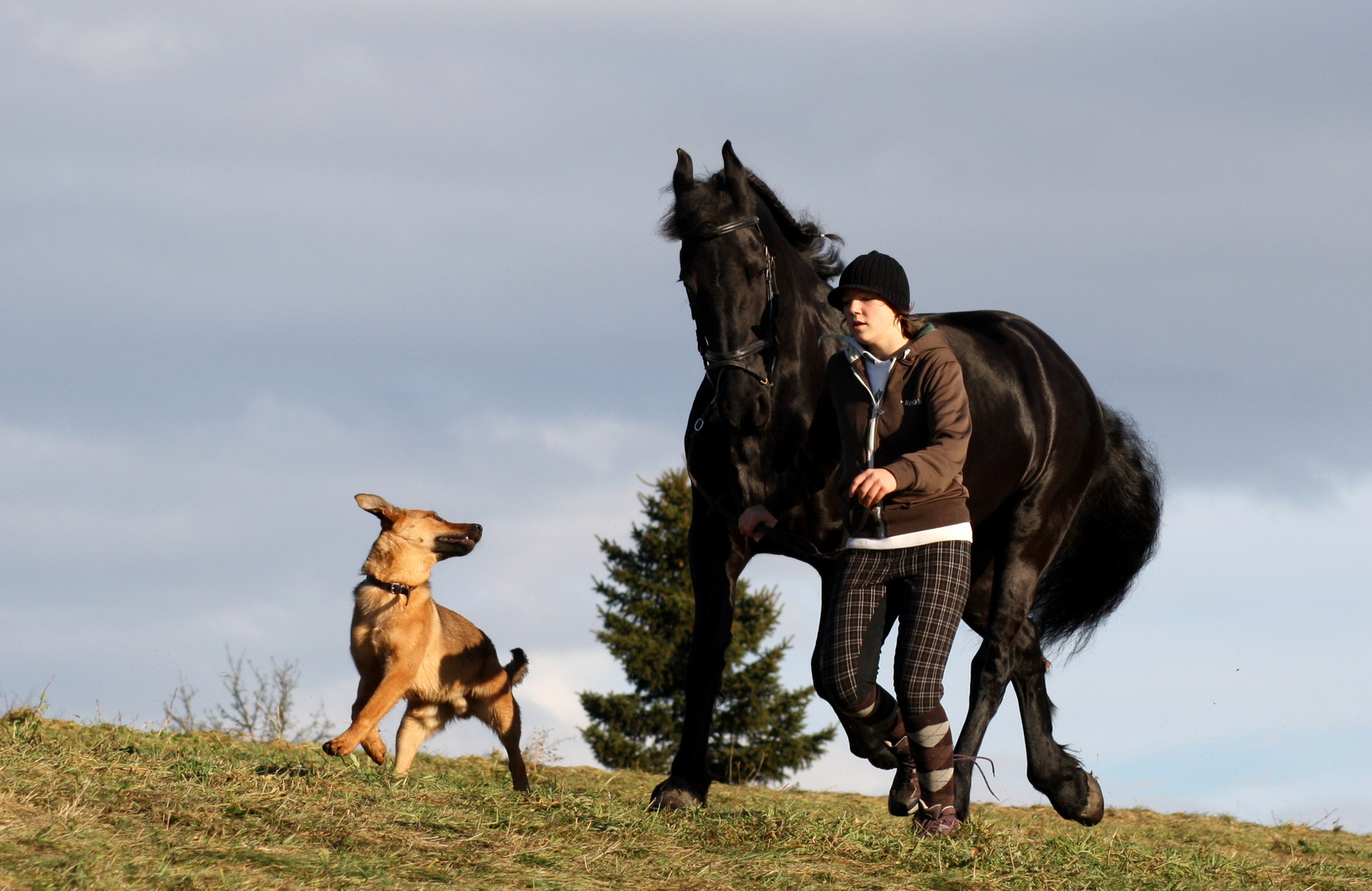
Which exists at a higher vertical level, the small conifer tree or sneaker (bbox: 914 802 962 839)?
the small conifer tree

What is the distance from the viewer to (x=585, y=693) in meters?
23.4

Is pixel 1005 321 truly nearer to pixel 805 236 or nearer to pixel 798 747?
pixel 805 236

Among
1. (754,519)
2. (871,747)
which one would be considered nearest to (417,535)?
(754,519)

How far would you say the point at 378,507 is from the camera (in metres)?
8.37

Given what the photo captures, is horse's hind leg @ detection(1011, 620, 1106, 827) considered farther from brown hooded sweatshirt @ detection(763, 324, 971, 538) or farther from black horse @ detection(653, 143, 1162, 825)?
brown hooded sweatshirt @ detection(763, 324, 971, 538)

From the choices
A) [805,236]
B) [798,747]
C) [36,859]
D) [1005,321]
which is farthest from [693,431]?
[798,747]

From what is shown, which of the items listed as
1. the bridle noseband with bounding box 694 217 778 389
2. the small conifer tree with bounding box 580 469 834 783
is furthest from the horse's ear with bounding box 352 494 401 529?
the small conifer tree with bounding box 580 469 834 783

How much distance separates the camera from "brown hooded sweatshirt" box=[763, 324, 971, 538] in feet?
17.3

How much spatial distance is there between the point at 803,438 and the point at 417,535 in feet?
9.61

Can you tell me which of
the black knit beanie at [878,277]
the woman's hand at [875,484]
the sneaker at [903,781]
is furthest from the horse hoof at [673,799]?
the black knit beanie at [878,277]

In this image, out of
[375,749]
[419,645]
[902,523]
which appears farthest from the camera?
[419,645]

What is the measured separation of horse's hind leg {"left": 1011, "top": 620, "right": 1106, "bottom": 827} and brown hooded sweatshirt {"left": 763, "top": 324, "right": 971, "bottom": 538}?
257cm

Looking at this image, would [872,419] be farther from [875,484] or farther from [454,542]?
[454,542]

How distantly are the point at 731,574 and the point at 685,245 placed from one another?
163cm
